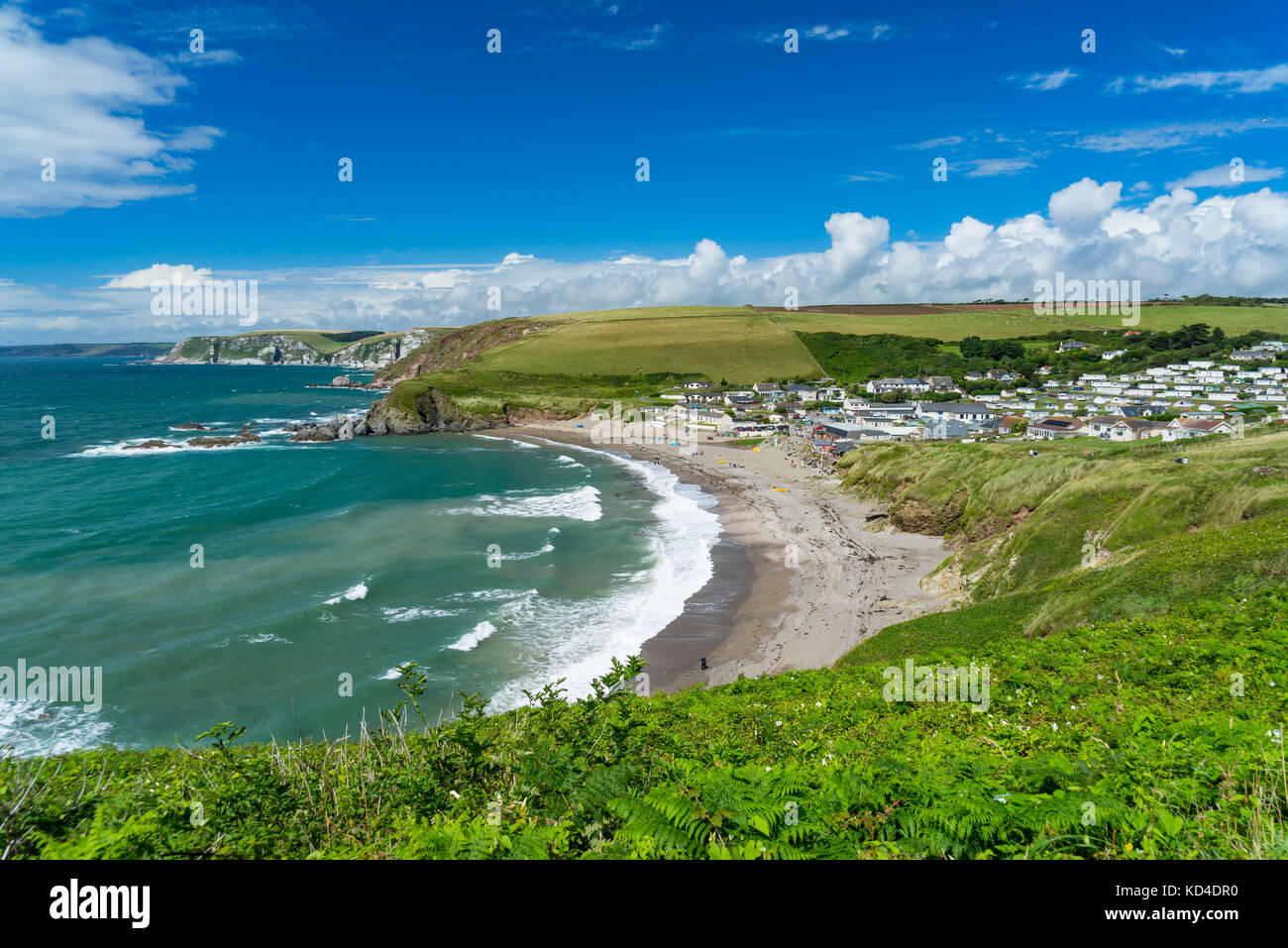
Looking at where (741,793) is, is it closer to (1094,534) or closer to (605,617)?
(605,617)

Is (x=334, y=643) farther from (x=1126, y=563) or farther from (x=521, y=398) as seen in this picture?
(x=521, y=398)

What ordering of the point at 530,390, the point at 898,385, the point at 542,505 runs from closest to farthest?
the point at 542,505 → the point at 898,385 → the point at 530,390

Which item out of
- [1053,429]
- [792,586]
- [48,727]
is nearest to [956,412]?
[1053,429]

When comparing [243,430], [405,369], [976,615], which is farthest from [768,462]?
[405,369]

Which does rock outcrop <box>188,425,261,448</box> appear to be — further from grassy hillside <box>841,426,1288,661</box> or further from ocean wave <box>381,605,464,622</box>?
grassy hillside <box>841,426,1288,661</box>

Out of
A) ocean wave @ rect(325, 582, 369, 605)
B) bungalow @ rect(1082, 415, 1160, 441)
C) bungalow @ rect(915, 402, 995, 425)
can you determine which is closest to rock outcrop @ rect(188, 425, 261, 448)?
ocean wave @ rect(325, 582, 369, 605)
